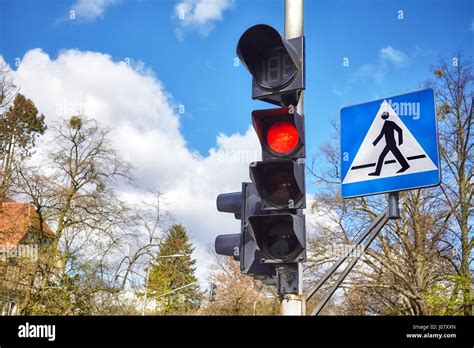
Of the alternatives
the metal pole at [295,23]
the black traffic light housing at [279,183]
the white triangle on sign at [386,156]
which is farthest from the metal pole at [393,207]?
the metal pole at [295,23]

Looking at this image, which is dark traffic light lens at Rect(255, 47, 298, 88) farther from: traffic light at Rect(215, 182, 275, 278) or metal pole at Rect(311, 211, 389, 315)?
metal pole at Rect(311, 211, 389, 315)

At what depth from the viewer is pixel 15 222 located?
72.5 ft

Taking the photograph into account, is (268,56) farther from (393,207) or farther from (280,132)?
(393,207)

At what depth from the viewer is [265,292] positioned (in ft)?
157

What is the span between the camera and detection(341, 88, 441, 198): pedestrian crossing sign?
4160 mm

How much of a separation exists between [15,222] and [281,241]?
20.7 meters

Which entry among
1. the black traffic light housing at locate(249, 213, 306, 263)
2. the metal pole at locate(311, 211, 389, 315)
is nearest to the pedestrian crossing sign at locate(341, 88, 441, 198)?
the metal pole at locate(311, 211, 389, 315)

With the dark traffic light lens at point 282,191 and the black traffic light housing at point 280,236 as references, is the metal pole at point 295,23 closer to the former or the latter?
the black traffic light housing at point 280,236

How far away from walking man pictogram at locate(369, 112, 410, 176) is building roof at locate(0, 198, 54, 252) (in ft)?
67.0

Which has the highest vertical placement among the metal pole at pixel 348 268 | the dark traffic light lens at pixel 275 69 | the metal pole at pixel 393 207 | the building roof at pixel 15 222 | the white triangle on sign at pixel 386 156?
the building roof at pixel 15 222

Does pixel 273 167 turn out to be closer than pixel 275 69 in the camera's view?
Yes

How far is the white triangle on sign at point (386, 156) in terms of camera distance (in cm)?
417

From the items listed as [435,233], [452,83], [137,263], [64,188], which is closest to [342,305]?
[435,233]

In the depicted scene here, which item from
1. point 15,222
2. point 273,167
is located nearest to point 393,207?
point 273,167
